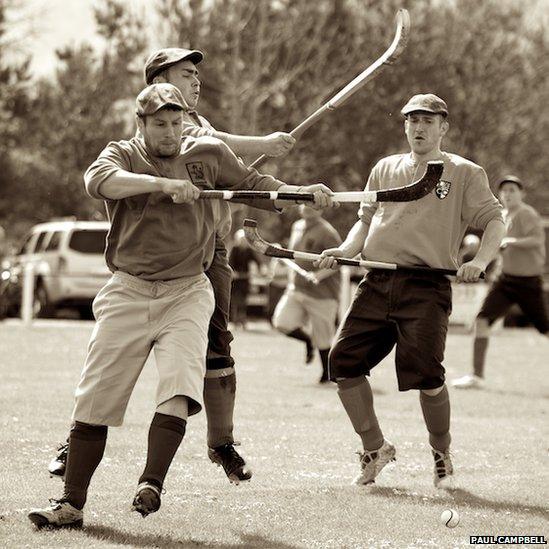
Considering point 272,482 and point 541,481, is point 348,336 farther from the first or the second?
point 541,481

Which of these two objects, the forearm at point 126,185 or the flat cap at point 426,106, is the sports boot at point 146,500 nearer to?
the forearm at point 126,185

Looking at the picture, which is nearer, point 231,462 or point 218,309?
point 231,462

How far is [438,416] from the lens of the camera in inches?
283

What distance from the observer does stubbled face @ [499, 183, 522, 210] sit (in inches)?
520

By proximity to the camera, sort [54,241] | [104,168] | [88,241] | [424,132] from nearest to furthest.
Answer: [104,168]
[424,132]
[88,241]
[54,241]

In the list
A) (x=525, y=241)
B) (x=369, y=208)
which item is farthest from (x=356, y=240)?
(x=525, y=241)

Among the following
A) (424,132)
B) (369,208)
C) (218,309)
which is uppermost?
(424,132)

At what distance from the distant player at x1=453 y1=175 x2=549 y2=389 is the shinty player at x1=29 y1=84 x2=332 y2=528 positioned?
25.2 feet

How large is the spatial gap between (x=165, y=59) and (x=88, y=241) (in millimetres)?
17660

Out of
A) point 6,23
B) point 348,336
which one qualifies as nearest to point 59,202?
point 6,23

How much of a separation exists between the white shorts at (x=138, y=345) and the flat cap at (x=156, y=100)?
76 centimetres

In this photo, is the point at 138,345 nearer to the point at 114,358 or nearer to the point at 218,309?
the point at 114,358

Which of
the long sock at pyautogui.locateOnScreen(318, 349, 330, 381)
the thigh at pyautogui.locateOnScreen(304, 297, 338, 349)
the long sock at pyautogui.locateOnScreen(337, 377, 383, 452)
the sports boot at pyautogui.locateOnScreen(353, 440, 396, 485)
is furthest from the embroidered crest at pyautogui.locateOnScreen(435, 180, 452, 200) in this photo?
the thigh at pyautogui.locateOnScreen(304, 297, 338, 349)

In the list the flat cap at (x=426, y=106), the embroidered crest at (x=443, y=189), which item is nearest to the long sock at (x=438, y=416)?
the embroidered crest at (x=443, y=189)
